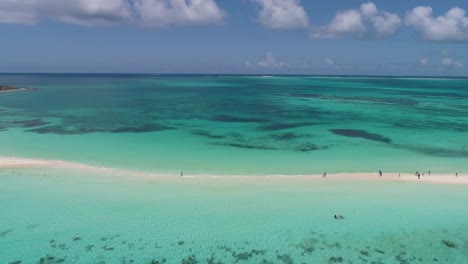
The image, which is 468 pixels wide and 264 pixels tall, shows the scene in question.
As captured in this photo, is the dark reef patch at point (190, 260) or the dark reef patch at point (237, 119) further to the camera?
the dark reef patch at point (237, 119)

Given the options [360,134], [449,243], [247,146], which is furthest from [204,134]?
[449,243]

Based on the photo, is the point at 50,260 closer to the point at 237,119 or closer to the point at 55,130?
the point at 55,130

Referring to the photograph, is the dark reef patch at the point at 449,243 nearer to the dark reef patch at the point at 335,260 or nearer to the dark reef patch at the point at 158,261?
the dark reef patch at the point at 335,260

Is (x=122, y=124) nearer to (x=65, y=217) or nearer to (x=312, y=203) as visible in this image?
(x=65, y=217)

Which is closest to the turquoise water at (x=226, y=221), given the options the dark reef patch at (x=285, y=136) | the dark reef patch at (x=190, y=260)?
the dark reef patch at (x=190, y=260)

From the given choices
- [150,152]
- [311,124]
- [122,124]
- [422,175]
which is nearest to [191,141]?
[150,152]

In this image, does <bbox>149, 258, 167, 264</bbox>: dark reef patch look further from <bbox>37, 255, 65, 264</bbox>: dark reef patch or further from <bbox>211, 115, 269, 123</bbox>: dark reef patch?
<bbox>211, 115, 269, 123</bbox>: dark reef patch
